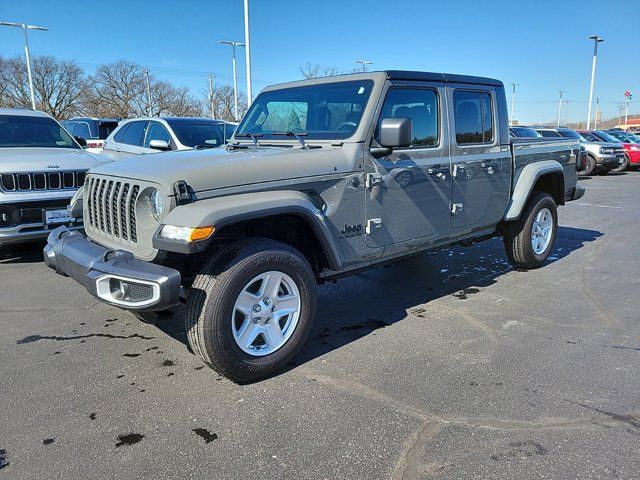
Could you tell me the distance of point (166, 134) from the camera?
837 centimetres

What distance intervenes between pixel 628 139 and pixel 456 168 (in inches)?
916

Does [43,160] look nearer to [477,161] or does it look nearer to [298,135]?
[298,135]

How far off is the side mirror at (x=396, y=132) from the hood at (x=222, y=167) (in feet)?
1.41

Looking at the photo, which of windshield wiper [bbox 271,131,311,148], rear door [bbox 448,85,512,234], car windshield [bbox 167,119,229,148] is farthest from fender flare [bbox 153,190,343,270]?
car windshield [bbox 167,119,229,148]

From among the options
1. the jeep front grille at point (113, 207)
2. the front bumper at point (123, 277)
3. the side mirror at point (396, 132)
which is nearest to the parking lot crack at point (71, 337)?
the front bumper at point (123, 277)

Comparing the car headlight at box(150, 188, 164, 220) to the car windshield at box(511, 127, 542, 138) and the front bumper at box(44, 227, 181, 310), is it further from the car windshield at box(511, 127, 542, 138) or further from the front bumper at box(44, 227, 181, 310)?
the car windshield at box(511, 127, 542, 138)

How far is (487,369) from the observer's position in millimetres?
3428

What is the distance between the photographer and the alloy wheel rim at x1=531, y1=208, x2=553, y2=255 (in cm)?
579

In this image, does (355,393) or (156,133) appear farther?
(156,133)

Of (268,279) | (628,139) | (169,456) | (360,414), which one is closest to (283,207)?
(268,279)

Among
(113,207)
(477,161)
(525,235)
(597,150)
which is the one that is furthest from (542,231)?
(597,150)

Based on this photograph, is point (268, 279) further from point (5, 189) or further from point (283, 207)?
point (5, 189)

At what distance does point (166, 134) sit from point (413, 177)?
18.3ft

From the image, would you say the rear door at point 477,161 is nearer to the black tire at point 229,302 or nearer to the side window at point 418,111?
the side window at point 418,111
